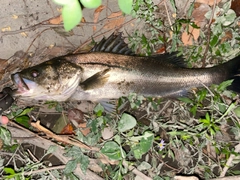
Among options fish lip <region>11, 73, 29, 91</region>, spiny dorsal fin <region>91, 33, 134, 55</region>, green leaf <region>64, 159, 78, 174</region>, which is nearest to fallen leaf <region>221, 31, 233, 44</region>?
spiny dorsal fin <region>91, 33, 134, 55</region>

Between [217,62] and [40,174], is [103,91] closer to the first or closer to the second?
[40,174]

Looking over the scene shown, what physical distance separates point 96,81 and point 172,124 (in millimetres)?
884

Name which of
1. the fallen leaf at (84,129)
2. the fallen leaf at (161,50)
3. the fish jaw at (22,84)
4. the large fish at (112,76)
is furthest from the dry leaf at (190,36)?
the fish jaw at (22,84)

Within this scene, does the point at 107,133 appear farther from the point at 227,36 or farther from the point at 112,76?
the point at 227,36

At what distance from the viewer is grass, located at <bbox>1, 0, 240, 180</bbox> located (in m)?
2.62

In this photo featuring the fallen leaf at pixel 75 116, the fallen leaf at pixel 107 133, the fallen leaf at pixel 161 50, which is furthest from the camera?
the fallen leaf at pixel 161 50

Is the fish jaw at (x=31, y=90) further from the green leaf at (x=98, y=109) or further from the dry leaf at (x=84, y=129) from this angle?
the dry leaf at (x=84, y=129)

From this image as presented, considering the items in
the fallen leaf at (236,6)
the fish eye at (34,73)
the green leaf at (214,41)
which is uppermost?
the fish eye at (34,73)

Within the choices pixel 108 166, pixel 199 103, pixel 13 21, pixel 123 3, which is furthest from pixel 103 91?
pixel 123 3

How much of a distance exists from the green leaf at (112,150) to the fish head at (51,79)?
60 centimetres

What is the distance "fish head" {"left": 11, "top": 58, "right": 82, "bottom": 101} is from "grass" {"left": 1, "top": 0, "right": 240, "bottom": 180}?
0.40 m

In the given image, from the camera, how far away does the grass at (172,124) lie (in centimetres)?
262

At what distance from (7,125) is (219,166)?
2092mm

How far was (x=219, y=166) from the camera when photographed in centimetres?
266
